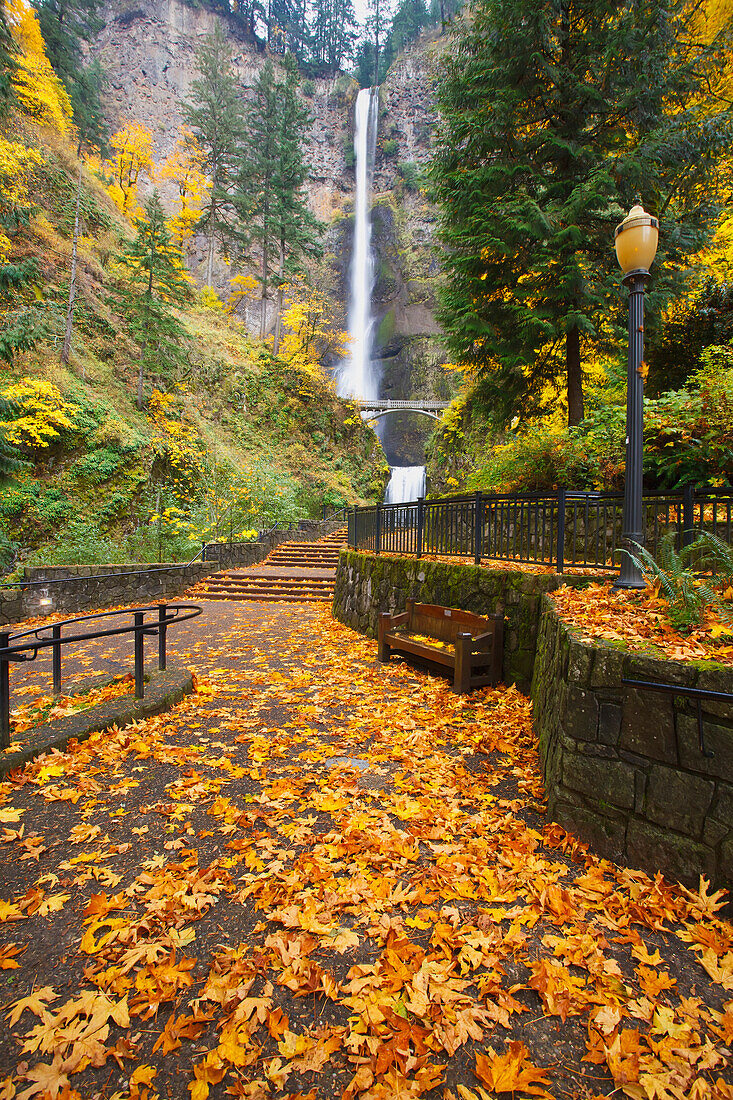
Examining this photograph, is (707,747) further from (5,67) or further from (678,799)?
(5,67)

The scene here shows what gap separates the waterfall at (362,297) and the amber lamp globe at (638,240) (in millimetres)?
37146

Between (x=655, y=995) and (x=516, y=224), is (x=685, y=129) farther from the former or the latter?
(x=655, y=995)

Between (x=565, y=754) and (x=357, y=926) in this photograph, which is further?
(x=565, y=754)

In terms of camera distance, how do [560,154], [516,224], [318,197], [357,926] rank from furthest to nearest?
[318,197] → [560,154] → [516,224] → [357,926]

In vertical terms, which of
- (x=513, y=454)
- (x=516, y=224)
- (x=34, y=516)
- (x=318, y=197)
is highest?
(x=318, y=197)

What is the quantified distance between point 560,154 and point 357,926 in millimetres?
12824

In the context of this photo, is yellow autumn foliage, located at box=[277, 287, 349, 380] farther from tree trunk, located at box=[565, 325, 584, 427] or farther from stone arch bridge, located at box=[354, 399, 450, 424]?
tree trunk, located at box=[565, 325, 584, 427]

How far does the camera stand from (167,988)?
1868mm

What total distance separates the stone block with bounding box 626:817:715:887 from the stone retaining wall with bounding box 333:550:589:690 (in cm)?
240

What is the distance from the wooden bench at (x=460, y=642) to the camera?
16.4 ft

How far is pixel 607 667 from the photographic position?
2680 millimetres

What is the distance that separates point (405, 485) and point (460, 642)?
26527mm

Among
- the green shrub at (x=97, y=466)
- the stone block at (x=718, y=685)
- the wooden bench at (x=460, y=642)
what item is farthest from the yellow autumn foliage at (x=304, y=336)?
the stone block at (x=718, y=685)

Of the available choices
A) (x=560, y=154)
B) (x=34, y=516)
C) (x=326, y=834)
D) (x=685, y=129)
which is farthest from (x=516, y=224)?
(x=34, y=516)
